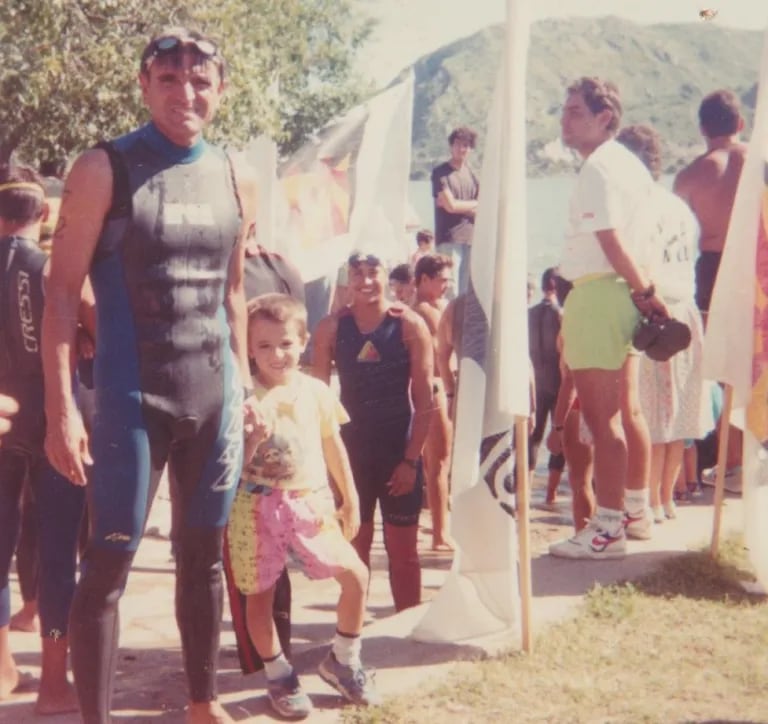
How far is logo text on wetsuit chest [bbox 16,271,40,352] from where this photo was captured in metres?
4.22

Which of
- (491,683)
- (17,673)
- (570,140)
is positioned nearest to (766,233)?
(570,140)

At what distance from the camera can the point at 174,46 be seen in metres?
3.35

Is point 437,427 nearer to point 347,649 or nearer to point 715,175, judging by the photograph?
point 715,175

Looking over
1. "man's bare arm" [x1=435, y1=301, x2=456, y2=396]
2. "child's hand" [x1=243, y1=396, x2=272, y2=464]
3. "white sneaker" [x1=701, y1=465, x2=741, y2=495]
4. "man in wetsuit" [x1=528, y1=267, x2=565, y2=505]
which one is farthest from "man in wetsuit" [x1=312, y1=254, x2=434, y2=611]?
"man in wetsuit" [x1=528, y1=267, x2=565, y2=505]

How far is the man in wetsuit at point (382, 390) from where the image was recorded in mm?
5148

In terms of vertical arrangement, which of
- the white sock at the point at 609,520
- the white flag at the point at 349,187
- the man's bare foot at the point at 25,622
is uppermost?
the white flag at the point at 349,187

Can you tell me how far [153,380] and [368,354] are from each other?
196 centimetres

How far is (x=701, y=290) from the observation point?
753 centimetres

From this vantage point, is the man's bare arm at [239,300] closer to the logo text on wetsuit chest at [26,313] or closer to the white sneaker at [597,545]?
the logo text on wetsuit chest at [26,313]

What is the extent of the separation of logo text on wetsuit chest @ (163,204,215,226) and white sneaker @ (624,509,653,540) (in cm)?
307

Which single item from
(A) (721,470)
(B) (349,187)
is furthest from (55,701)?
(B) (349,187)

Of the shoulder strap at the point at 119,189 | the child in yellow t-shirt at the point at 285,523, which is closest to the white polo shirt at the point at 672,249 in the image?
the child in yellow t-shirt at the point at 285,523

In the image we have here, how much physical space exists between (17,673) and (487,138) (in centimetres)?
256

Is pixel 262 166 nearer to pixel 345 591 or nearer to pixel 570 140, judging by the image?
pixel 570 140
